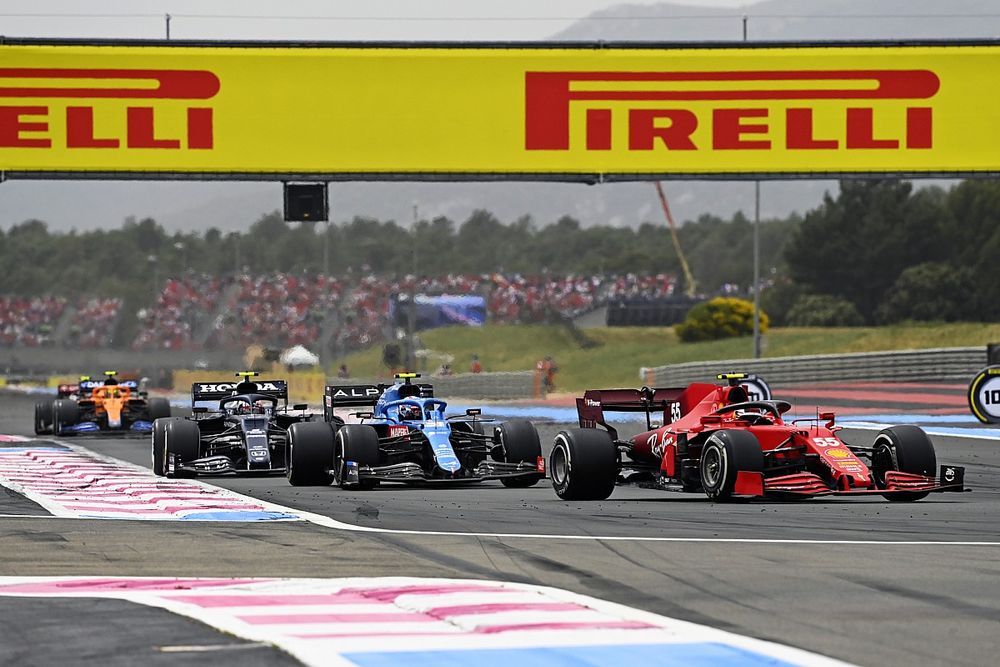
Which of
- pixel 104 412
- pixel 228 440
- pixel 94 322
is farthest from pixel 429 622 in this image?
pixel 94 322

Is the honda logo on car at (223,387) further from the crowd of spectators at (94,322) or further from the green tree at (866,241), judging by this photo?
the crowd of spectators at (94,322)

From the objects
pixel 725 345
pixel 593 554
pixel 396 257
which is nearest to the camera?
pixel 593 554

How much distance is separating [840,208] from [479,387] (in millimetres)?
51941

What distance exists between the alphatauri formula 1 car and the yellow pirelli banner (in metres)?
7.24

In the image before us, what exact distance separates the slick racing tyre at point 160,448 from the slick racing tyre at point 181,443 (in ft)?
0.13

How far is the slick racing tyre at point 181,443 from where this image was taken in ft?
74.3

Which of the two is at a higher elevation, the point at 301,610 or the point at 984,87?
the point at 984,87

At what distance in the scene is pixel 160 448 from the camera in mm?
23016

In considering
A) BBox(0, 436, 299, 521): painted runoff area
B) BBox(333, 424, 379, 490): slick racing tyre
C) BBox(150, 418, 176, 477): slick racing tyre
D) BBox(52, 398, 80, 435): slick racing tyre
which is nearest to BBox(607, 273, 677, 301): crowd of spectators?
BBox(52, 398, 80, 435): slick racing tyre

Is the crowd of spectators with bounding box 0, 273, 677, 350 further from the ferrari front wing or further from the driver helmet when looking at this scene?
the ferrari front wing

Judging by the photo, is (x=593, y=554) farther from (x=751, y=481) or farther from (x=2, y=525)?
(x=2, y=525)

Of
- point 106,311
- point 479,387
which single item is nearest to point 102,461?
point 479,387

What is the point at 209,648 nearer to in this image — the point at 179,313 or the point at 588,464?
the point at 588,464

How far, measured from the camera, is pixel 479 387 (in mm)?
Result: 60125
